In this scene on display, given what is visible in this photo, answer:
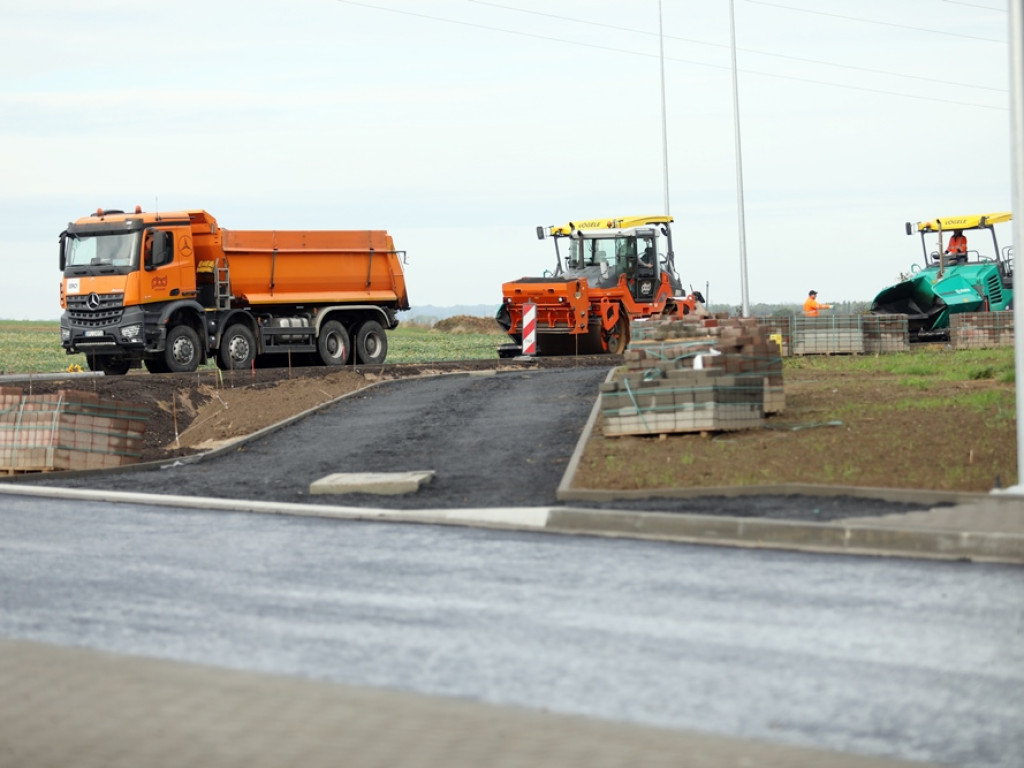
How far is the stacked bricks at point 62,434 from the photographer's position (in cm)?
1752

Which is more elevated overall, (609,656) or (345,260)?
(345,260)

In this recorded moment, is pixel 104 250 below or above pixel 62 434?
above

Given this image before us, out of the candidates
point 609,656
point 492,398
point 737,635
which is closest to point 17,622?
point 609,656

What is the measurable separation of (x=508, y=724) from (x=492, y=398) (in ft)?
55.3

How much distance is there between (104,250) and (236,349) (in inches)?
143

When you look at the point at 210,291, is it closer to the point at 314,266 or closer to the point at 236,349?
the point at 236,349

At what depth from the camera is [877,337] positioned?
108 feet

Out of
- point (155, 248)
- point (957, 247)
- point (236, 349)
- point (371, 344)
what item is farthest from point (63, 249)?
point (957, 247)

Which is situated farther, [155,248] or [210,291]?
[210,291]

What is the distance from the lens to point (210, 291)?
103 ft

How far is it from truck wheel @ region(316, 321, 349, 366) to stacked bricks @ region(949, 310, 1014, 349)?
1476 centimetres

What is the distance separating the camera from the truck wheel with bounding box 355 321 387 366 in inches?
1380

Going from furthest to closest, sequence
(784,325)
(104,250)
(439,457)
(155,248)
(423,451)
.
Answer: (784,325), (104,250), (155,248), (423,451), (439,457)

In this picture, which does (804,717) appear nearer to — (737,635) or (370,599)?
(737,635)
